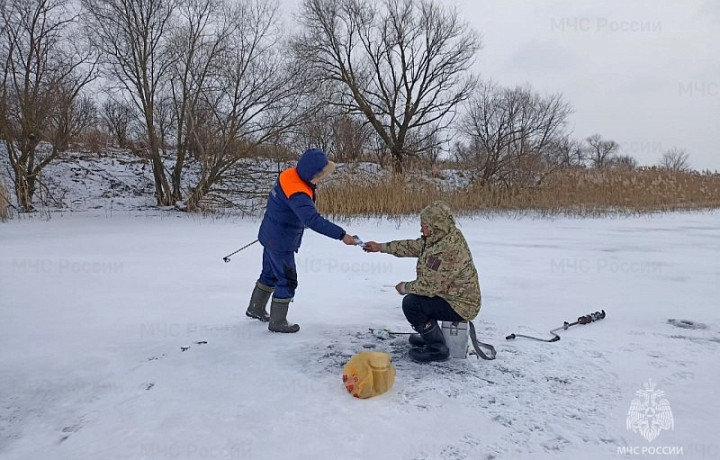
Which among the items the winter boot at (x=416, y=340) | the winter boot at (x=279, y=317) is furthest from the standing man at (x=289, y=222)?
the winter boot at (x=416, y=340)

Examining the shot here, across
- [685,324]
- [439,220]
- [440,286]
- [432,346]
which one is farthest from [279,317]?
[685,324]

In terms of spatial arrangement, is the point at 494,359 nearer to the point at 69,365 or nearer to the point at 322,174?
the point at 322,174

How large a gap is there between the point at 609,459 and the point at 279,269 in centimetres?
232

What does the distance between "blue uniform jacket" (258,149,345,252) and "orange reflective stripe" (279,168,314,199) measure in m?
0.01

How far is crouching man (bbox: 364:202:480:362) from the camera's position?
9.65ft

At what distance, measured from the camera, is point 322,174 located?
346 cm

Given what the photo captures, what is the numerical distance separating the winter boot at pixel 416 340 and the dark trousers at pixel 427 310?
196 mm

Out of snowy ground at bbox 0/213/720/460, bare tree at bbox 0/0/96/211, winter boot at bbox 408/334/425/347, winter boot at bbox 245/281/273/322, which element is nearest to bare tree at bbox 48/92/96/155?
bare tree at bbox 0/0/96/211

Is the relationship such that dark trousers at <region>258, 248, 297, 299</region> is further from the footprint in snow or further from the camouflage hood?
the footprint in snow

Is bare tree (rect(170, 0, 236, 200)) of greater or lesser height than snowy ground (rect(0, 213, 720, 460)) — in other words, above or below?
above

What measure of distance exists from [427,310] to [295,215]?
120 centimetres

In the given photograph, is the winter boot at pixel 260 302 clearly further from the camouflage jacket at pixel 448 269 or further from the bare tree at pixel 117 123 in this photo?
the bare tree at pixel 117 123

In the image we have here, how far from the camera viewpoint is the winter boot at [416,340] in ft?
10.4

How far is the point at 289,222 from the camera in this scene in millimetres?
3561
